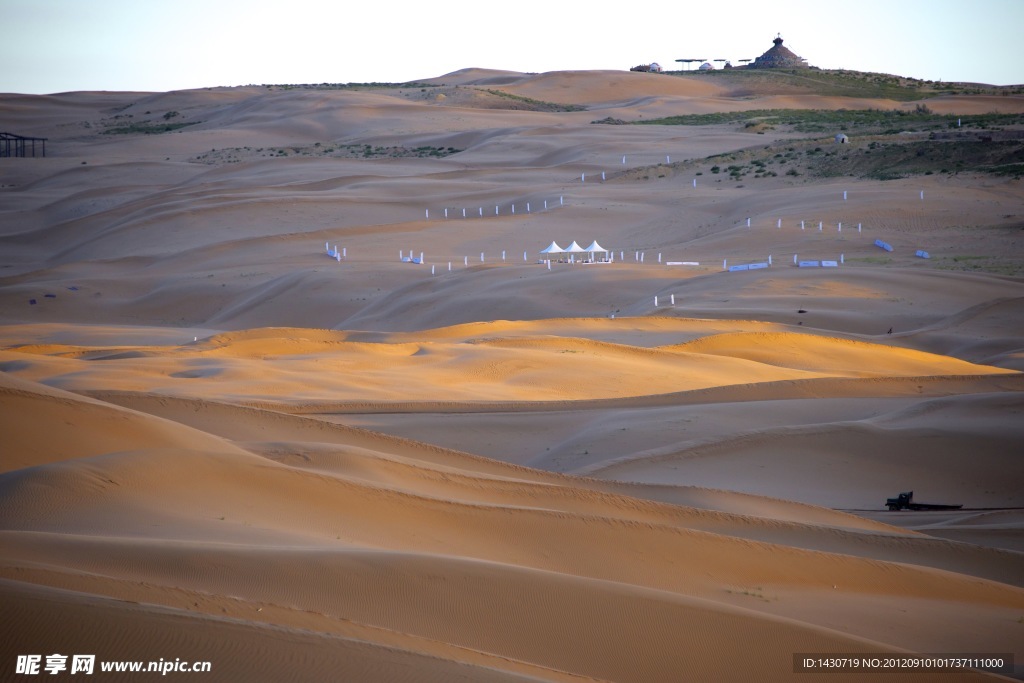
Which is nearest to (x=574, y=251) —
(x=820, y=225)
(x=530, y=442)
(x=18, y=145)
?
(x=820, y=225)

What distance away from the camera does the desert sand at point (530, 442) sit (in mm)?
6336

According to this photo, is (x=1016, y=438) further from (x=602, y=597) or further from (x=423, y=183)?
(x=423, y=183)

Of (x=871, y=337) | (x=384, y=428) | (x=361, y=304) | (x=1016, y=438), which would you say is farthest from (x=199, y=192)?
(x=1016, y=438)

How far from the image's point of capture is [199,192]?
58906 mm

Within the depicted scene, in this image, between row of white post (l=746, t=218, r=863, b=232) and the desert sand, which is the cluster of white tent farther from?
row of white post (l=746, t=218, r=863, b=232)

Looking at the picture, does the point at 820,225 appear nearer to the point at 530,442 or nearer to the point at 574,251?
the point at 574,251

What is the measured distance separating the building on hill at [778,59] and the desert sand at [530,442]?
107 m

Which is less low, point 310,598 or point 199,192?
point 199,192

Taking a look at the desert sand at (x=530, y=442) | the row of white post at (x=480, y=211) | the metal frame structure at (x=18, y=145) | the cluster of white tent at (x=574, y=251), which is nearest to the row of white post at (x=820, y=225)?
the desert sand at (x=530, y=442)

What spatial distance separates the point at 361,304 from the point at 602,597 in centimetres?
2727

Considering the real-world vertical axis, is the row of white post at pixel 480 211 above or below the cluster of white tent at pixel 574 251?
above

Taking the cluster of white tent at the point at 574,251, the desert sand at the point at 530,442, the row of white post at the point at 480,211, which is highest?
the row of white post at the point at 480,211

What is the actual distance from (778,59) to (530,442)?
146 meters

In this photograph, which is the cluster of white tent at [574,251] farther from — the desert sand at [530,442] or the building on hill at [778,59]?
A: the building on hill at [778,59]
